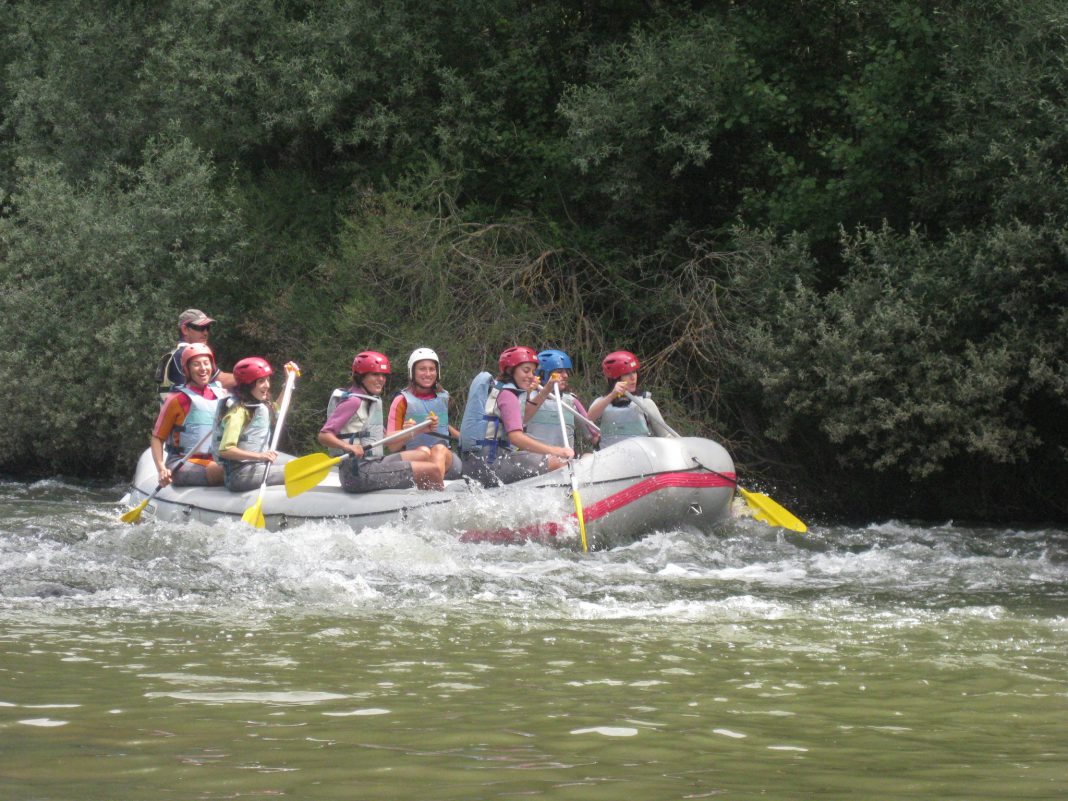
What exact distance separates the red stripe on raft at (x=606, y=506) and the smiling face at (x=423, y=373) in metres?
1.25

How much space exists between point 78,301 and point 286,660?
12351 millimetres

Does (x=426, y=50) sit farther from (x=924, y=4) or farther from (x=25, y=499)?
(x=25, y=499)

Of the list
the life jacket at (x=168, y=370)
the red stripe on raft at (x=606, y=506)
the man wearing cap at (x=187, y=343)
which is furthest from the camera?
the man wearing cap at (x=187, y=343)

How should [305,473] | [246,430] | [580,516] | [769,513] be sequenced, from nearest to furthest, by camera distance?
[580,516] < [305,473] < [246,430] < [769,513]

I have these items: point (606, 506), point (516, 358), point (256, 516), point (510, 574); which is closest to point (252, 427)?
point (256, 516)

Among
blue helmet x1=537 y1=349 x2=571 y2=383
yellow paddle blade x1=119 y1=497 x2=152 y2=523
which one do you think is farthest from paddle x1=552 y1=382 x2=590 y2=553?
yellow paddle blade x1=119 y1=497 x2=152 y2=523

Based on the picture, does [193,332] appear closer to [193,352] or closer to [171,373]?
[171,373]

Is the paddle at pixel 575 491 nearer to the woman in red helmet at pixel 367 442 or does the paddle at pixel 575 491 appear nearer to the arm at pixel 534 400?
the arm at pixel 534 400

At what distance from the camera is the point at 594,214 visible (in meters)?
15.0

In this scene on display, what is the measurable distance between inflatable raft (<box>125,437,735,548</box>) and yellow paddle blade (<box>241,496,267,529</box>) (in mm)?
176

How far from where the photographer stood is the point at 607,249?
1449 centimetres

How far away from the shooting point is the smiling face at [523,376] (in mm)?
9102

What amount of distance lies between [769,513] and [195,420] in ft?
13.5

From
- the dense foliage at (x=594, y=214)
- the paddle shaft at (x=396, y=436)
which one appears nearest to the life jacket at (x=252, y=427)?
the paddle shaft at (x=396, y=436)
